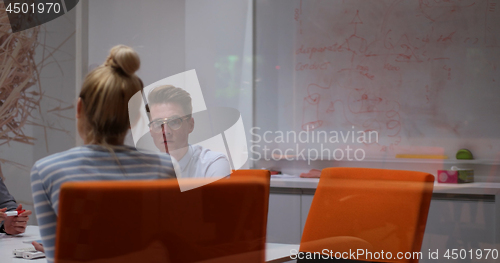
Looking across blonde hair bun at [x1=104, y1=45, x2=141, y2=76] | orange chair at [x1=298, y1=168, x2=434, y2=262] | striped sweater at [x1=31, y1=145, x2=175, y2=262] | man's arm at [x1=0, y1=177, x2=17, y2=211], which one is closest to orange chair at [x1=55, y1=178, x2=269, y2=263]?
striped sweater at [x1=31, y1=145, x2=175, y2=262]

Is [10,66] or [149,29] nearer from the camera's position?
[10,66]

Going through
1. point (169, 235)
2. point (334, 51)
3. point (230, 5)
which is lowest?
point (169, 235)

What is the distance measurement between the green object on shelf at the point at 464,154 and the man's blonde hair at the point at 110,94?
2226 millimetres

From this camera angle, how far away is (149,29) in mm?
3283

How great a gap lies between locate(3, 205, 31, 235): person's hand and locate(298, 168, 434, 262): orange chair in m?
1.17

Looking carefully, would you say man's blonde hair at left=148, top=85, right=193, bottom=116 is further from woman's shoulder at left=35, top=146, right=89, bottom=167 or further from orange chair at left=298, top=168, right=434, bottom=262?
woman's shoulder at left=35, top=146, right=89, bottom=167

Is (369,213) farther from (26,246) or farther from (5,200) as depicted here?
(5,200)

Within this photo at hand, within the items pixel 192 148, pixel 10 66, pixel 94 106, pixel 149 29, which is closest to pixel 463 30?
pixel 192 148

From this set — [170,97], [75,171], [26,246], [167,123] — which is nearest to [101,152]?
[75,171]

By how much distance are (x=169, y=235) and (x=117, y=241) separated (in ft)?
0.36

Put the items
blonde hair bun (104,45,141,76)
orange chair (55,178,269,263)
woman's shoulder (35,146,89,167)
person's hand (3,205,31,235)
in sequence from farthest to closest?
person's hand (3,205,31,235)
blonde hair bun (104,45,141,76)
woman's shoulder (35,146,89,167)
orange chair (55,178,269,263)

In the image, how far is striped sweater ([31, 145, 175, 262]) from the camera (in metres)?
0.95

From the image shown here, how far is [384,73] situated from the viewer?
2896 millimetres

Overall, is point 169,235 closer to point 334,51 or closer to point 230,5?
point 334,51
